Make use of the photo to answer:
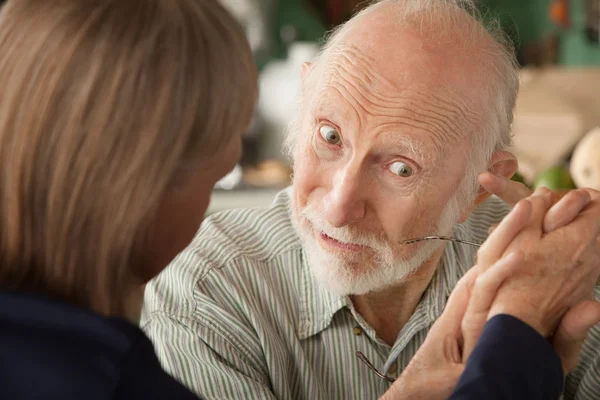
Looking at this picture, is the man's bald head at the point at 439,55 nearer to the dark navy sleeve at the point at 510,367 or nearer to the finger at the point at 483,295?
the finger at the point at 483,295

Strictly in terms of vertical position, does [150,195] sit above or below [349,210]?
above

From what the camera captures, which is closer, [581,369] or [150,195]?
[150,195]

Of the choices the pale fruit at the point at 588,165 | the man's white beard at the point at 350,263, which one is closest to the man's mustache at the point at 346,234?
the man's white beard at the point at 350,263

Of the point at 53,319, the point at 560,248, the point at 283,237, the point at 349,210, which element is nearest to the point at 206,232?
the point at 283,237

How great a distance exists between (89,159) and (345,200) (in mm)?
672

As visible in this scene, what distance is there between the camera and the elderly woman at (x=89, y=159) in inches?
29.3

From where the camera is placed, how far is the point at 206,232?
1.56m

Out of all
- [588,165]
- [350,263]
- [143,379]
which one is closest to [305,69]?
[350,263]

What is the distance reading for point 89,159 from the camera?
0.75 metres

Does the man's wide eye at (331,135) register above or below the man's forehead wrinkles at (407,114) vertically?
below

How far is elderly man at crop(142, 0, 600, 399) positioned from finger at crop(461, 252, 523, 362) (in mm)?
251

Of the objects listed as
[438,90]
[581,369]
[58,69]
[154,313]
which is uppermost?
[58,69]

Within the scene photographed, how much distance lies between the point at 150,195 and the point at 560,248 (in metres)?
0.68

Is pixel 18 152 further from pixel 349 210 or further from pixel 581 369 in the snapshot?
pixel 581 369
